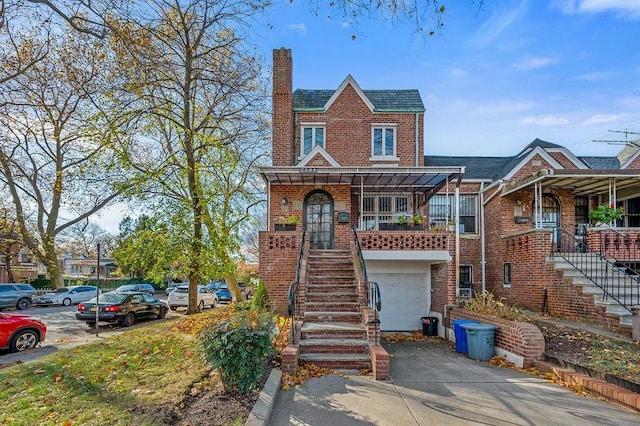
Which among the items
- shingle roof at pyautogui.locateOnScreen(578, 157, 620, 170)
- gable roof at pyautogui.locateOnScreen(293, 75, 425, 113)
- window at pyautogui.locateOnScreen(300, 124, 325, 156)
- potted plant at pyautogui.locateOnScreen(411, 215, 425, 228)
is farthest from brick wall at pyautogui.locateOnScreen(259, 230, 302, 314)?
shingle roof at pyautogui.locateOnScreen(578, 157, 620, 170)

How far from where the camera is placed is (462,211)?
1758cm

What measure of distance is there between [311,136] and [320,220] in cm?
416

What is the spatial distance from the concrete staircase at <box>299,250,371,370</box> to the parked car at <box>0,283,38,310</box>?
21216 millimetres

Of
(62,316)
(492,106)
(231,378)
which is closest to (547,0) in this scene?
(492,106)

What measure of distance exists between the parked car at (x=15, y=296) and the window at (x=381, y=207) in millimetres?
21931

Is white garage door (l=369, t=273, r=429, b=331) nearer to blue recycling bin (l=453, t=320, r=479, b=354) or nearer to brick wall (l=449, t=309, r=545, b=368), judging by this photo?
blue recycling bin (l=453, t=320, r=479, b=354)

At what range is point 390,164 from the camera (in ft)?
56.3

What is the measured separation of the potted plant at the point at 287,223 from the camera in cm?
1379

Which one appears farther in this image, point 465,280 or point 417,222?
point 465,280

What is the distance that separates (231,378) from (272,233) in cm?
766

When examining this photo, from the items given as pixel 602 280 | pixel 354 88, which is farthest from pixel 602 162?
pixel 354 88

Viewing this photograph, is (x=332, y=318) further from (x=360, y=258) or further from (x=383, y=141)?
(x=383, y=141)

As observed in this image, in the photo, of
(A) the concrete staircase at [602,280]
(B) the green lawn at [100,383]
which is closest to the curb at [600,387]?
(A) the concrete staircase at [602,280]

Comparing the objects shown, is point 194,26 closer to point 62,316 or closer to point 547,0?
point 547,0
